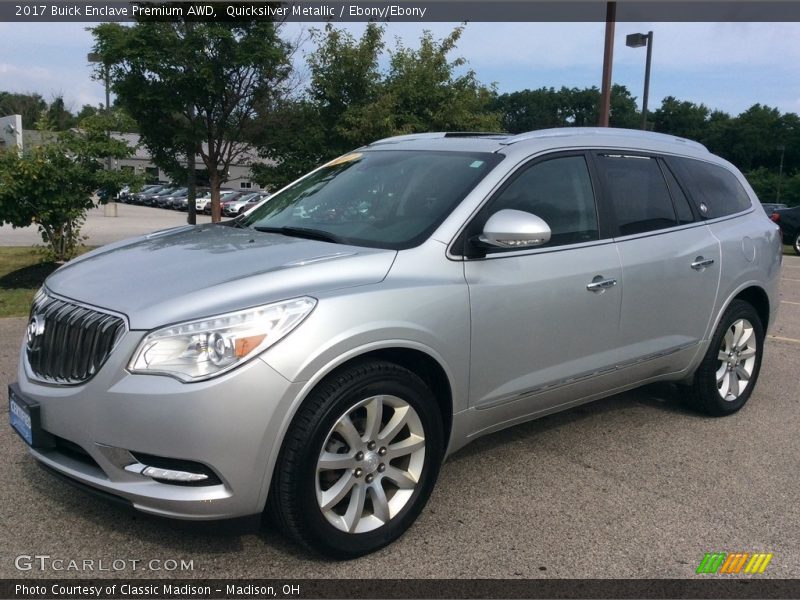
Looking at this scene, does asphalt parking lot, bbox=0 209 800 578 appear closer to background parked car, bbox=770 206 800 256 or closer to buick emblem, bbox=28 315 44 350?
buick emblem, bbox=28 315 44 350

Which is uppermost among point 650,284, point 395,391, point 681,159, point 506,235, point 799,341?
point 681,159

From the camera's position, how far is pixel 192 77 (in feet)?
39.1

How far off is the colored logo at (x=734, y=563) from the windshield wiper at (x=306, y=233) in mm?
2143

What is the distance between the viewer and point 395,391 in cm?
310

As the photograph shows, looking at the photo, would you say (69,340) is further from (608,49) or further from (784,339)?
(608,49)

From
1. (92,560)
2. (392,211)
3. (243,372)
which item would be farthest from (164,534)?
(392,211)

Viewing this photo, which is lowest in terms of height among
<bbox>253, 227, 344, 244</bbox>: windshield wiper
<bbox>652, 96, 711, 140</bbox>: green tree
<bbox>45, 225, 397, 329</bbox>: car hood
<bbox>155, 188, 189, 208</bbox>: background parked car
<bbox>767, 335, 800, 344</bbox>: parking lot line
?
<bbox>155, 188, 189, 208</bbox>: background parked car

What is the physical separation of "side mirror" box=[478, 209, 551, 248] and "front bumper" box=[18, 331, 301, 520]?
3.93ft

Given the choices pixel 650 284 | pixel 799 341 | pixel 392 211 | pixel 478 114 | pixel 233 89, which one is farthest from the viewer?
pixel 478 114

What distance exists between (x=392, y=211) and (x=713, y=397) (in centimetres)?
273

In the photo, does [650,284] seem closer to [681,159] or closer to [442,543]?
[681,159]

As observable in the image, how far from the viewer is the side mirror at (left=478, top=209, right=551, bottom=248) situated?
133 inches

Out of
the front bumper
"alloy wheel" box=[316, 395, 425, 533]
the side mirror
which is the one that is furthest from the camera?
the side mirror

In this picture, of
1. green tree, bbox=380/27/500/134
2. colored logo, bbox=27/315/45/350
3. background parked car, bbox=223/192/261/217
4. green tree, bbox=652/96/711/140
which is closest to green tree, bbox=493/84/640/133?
green tree, bbox=652/96/711/140
